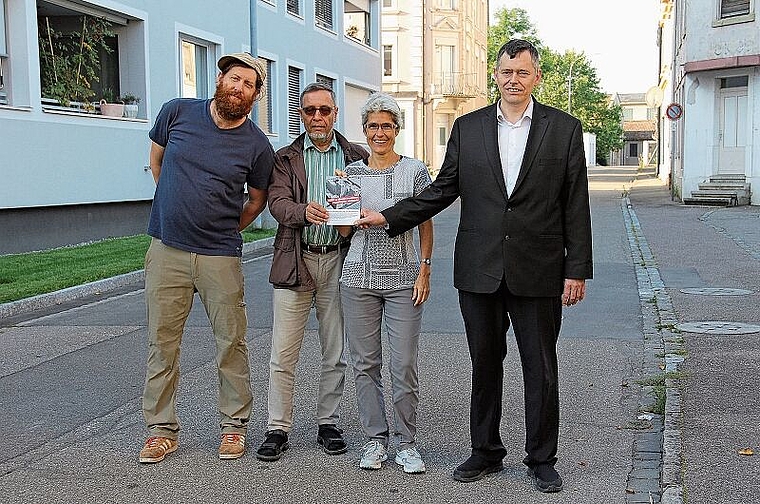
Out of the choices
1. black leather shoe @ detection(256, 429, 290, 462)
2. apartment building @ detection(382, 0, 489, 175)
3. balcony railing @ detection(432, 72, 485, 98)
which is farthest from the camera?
balcony railing @ detection(432, 72, 485, 98)

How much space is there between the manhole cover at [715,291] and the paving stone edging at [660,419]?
1.06ft

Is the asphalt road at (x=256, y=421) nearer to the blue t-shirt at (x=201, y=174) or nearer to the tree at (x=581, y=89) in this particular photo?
the blue t-shirt at (x=201, y=174)

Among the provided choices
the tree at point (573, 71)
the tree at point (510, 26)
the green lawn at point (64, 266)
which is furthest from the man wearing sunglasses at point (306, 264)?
the tree at point (510, 26)

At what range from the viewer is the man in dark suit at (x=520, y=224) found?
4.84 meters

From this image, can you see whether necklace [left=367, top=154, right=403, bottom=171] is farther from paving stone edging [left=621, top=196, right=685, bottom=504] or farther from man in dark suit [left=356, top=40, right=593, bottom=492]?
paving stone edging [left=621, top=196, right=685, bottom=504]

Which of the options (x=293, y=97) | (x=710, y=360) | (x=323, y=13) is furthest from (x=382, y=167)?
(x=323, y=13)

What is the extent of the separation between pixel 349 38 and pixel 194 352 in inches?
1054

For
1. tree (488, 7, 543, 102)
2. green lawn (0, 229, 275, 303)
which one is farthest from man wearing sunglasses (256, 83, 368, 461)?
tree (488, 7, 543, 102)

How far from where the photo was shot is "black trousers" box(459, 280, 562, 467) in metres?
4.97

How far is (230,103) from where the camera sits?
207 inches

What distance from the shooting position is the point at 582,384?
7398mm

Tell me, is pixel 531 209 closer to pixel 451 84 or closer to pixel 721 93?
pixel 721 93

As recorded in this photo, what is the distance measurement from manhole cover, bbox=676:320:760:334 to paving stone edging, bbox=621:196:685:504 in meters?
0.14

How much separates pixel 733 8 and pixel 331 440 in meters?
27.0
